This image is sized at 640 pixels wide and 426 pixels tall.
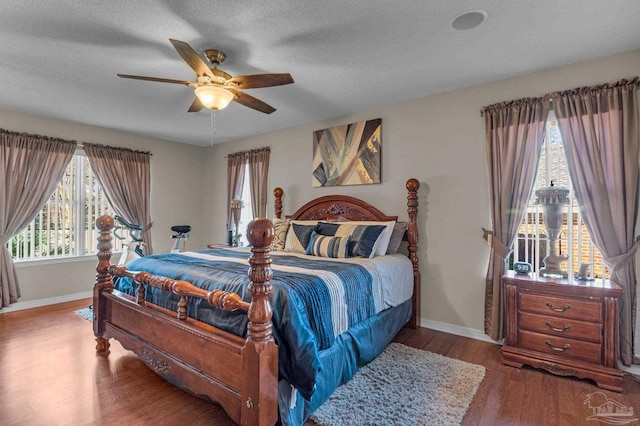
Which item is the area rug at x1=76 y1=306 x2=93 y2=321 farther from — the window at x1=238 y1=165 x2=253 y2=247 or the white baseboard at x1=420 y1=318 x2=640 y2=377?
the white baseboard at x1=420 y1=318 x2=640 y2=377

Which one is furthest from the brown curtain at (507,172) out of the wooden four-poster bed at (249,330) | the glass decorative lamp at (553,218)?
the wooden four-poster bed at (249,330)

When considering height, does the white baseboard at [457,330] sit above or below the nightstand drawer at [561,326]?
below

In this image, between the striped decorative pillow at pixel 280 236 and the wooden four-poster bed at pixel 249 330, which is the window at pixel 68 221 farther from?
the striped decorative pillow at pixel 280 236

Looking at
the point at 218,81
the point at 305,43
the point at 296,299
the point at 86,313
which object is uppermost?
the point at 305,43

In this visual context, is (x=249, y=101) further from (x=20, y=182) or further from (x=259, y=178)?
(x=20, y=182)

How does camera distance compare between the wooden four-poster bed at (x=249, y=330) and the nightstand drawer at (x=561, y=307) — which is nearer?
the wooden four-poster bed at (x=249, y=330)

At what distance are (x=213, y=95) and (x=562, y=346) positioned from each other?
3.27 m

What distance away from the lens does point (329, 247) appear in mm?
3148

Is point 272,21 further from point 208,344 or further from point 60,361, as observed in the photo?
point 60,361

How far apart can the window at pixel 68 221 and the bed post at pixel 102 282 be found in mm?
2442

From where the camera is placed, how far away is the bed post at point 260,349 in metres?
1.50

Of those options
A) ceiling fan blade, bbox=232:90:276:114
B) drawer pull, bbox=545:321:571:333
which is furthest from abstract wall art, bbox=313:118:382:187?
drawer pull, bbox=545:321:571:333

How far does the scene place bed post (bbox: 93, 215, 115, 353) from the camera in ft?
8.63

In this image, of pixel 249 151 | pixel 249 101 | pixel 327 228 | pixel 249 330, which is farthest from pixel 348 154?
pixel 249 330
